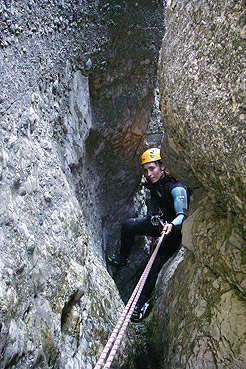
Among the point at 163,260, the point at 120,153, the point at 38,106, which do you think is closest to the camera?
the point at 38,106

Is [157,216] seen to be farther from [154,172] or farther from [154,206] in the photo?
[154,172]

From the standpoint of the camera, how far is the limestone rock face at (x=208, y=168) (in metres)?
1.20

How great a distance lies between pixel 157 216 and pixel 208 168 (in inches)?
104

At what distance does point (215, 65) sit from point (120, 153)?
119 inches

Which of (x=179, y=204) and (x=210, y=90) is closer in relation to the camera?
(x=210, y=90)

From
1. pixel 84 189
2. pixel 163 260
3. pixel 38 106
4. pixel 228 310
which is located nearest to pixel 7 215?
pixel 38 106

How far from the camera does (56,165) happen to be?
2.01 metres

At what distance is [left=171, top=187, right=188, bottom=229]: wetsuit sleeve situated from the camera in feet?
10.7

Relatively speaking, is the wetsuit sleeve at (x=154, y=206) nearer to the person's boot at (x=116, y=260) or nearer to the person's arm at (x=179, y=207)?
the person's arm at (x=179, y=207)

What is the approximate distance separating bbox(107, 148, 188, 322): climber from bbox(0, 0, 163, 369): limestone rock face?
30.9 inches

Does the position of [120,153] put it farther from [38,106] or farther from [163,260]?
[38,106]

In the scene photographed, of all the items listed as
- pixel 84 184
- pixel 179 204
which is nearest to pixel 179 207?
pixel 179 204

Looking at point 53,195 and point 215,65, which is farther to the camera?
point 53,195

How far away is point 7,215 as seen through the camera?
1363 millimetres
